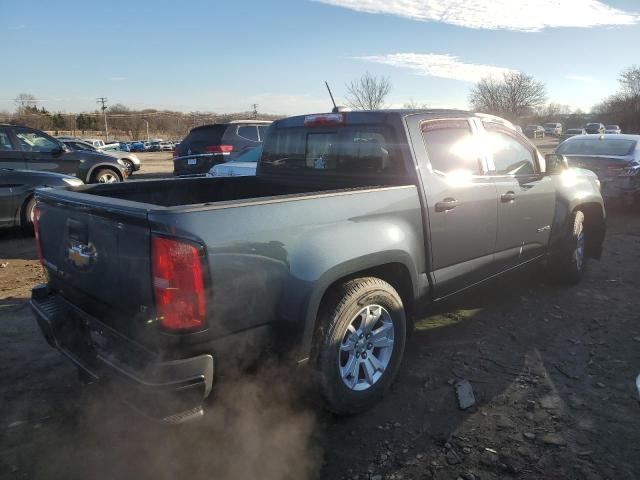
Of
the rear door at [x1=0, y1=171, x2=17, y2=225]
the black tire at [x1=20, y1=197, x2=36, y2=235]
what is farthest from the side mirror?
the rear door at [x1=0, y1=171, x2=17, y2=225]

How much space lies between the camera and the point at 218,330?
2223 mm

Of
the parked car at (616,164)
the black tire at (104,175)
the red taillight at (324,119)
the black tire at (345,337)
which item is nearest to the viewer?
the black tire at (345,337)

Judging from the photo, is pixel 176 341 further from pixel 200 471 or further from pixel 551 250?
pixel 551 250

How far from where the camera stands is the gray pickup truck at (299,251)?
215 cm

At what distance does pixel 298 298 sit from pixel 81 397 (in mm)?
1809

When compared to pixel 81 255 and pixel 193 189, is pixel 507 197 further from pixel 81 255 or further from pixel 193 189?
pixel 81 255

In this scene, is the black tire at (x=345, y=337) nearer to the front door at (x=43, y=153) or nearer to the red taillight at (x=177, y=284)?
the red taillight at (x=177, y=284)

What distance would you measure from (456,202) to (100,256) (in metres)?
2.34

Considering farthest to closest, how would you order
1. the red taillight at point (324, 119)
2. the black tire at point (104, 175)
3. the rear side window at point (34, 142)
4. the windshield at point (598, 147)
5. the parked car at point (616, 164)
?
the black tire at point (104, 175)
the rear side window at point (34, 142)
the windshield at point (598, 147)
the parked car at point (616, 164)
the red taillight at point (324, 119)

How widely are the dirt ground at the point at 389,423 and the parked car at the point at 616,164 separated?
592 cm

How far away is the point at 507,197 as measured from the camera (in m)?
3.92

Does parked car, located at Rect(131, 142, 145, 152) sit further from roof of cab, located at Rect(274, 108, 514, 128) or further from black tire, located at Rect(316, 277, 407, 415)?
black tire, located at Rect(316, 277, 407, 415)

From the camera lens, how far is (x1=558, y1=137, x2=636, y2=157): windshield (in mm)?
9312

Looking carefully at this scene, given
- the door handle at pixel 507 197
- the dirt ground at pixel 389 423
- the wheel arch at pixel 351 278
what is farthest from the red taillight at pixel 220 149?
the wheel arch at pixel 351 278
